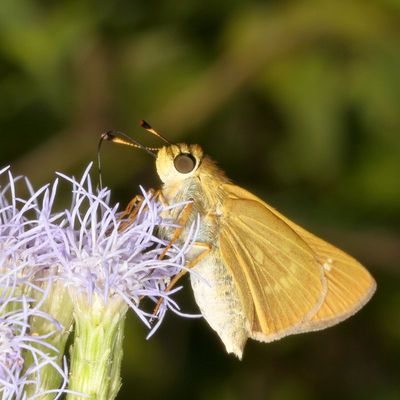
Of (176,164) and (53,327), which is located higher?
(176,164)

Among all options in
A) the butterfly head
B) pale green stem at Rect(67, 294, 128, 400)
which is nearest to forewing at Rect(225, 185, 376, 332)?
the butterfly head

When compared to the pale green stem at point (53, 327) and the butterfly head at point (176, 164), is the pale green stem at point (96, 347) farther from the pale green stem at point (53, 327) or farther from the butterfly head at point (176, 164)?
the butterfly head at point (176, 164)

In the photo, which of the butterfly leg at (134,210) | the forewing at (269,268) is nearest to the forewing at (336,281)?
the forewing at (269,268)

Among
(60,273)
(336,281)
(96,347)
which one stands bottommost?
(336,281)

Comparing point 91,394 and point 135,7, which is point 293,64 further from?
point 91,394

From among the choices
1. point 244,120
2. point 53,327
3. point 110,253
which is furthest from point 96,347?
point 244,120

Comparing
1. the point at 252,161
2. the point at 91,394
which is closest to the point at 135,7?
the point at 252,161

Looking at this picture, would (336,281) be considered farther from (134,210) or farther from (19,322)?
(19,322)
